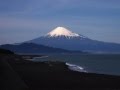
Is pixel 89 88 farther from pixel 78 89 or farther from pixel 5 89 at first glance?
pixel 5 89

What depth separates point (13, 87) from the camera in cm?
1920

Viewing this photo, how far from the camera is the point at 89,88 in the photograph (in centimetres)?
2275

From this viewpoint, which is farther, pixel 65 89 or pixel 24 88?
pixel 65 89

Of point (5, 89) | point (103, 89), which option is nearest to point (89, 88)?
point (103, 89)

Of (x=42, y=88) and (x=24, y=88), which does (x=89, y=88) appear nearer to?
(x=42, y=88)

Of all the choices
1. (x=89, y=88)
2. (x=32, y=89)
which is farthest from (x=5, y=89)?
(x=89, y=88)

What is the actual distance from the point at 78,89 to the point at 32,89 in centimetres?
292

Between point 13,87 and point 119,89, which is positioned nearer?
point 13,87

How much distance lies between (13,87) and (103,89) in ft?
19.2

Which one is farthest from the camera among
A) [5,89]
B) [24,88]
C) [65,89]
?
[65,89]

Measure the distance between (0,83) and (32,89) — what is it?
6.04ft

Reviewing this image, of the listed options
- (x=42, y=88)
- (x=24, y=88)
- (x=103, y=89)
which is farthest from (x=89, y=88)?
(x=24, y=88)

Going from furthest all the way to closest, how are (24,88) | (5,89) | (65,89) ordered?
(65,89)
(24,88)
(5,89)

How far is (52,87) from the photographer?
22.8 meters
